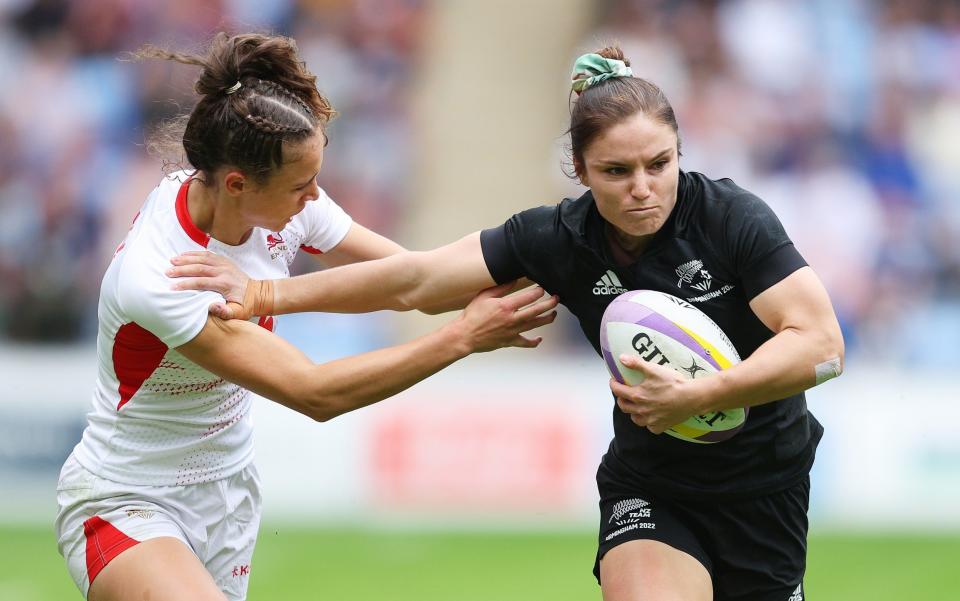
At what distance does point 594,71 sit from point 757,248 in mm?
865

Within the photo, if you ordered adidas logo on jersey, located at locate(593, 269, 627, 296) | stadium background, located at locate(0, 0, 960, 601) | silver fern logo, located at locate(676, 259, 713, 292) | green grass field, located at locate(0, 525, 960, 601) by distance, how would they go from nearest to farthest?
silver fern logo, located at locate(676, 259, 713, 292), adidas logo on jersey, located at locate(593, 269, 627, 296), green grass field, located at locate(0, 525, 960, 601), stadium background, located at locate(0, 0, 960, 601)

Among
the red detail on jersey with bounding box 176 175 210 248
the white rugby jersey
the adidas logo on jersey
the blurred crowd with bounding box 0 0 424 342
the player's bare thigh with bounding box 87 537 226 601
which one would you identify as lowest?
the player's bare thigh with bounding box 87 537 226 601

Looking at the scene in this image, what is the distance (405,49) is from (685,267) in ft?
31.3

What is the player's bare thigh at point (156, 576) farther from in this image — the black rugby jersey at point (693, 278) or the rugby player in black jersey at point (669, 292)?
the black rugby jersey at point (693, 278)

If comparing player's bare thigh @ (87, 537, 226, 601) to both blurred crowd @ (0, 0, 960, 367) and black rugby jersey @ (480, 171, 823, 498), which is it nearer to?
black rugby jersey @ (480, 171, 823, 498)

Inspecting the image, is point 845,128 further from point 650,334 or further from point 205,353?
point 205,353

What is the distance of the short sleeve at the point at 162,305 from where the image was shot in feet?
14.7

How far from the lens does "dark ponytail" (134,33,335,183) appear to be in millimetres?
4543

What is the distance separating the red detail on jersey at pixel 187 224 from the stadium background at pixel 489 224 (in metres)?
4.38

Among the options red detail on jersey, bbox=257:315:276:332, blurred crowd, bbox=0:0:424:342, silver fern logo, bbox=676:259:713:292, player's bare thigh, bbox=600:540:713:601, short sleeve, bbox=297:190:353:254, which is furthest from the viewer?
blurred crowd, bbox=0:0:424:342

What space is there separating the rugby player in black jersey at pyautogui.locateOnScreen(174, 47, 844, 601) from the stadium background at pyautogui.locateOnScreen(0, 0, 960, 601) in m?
3.80

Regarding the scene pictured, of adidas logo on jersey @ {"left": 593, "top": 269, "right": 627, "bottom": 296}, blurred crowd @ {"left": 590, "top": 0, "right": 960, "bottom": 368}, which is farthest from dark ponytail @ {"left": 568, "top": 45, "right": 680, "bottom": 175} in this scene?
blurred crowd @ {"left": 590, "top": 0, "right": 960, "bottom": 368}

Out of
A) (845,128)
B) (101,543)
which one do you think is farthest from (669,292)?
(845,128)

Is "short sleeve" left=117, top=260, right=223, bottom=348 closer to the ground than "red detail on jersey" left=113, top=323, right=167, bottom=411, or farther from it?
farther from it
